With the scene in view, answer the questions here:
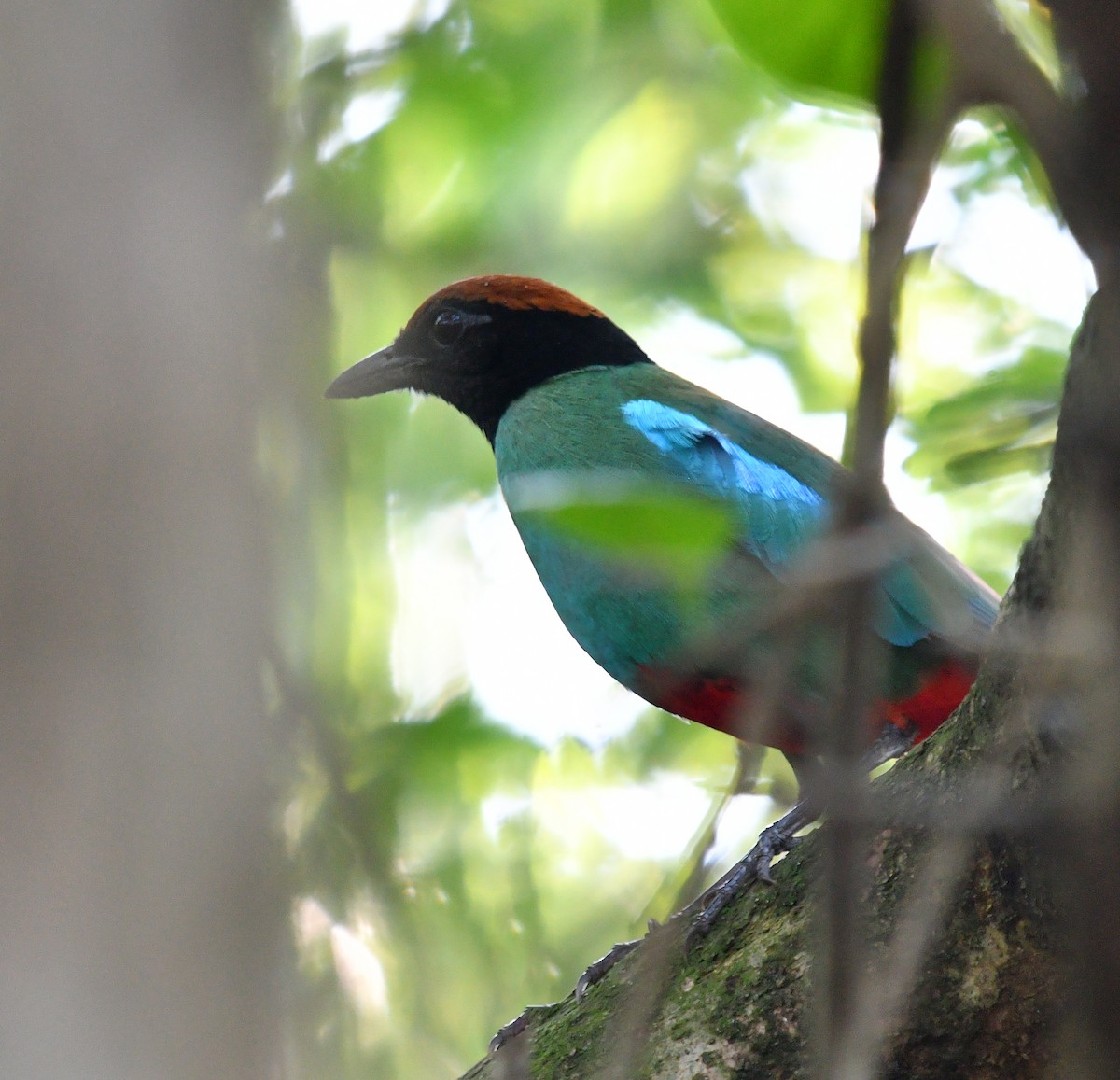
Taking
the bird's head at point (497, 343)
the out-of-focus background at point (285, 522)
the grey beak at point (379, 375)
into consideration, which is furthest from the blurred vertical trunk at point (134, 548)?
the grey beak at point (379, 375)

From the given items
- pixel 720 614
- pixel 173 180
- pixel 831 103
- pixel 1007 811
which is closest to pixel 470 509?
pixel 720 614

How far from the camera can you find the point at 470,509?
636cm

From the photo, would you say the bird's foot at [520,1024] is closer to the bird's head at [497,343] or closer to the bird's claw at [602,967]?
the bird's claw at [602,967]

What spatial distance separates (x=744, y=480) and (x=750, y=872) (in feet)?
4.62

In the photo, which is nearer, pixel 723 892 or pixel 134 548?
pixel 134 548

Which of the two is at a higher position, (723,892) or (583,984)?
(723,892)

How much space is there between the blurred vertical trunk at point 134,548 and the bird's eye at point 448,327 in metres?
1.97

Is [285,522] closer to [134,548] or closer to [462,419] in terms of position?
[134,548]

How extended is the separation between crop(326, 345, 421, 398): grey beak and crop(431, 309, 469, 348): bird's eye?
0.45 feet

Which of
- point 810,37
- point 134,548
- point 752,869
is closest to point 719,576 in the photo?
point 752,869

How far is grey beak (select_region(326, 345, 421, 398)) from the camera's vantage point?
5301mm

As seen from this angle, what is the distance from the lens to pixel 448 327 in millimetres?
5242

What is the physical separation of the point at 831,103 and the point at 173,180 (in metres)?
2.13

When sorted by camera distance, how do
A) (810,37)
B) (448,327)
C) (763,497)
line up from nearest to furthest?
Result: (810,37) < (763,497) < (448,327)
